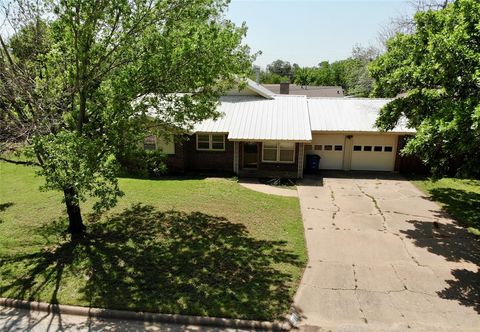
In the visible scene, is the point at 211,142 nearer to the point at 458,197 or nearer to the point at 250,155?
the point at 250,155

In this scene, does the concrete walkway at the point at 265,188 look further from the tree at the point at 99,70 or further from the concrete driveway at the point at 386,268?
the tree at the point at 99,70

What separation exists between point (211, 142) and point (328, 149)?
21.7 ft

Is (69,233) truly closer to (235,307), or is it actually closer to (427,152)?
(235,307)

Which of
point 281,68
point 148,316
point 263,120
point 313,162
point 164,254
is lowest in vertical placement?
point 148,316

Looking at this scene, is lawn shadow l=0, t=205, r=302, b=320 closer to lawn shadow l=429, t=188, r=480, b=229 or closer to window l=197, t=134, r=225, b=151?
lawn shadow l=429, t=188, r=480, b=229

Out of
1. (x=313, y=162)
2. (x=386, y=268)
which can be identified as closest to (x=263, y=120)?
(x=313, y=162)

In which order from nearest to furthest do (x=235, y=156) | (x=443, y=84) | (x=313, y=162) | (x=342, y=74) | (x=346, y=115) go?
(x=443, y=84) < (x=235, y=156) < (x=313, y=162) < (x=346, y=115) < (x=342, y=74)

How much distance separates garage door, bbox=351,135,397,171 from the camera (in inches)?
752

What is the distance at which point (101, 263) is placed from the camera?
918 cm

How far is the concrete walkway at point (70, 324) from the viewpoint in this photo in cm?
698

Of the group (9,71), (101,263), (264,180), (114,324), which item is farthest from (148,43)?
(264,180)

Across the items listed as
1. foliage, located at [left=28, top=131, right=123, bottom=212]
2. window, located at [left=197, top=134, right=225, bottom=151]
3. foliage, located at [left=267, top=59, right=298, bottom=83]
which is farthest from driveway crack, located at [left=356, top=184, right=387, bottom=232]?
foliage, located at [left=267, top=59, right=298, bottom=83]

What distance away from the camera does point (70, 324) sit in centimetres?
713

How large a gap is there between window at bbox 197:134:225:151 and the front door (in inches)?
49.3
